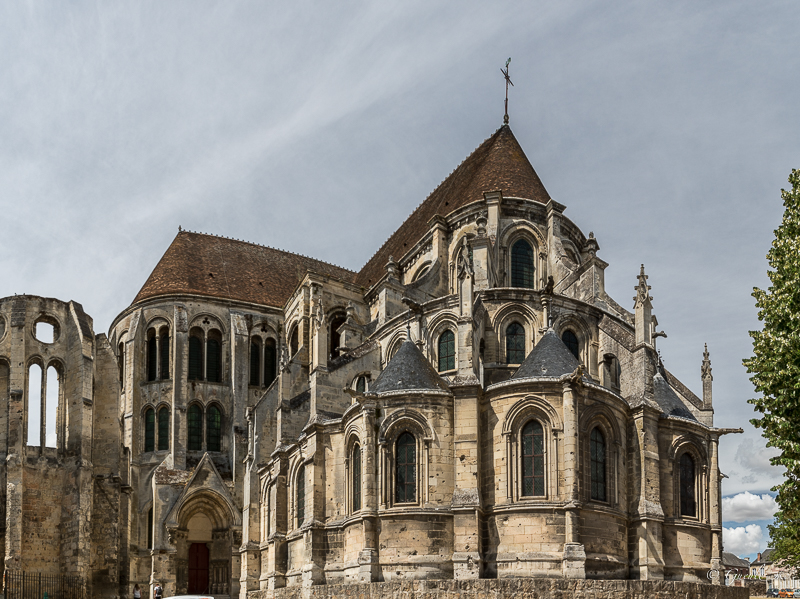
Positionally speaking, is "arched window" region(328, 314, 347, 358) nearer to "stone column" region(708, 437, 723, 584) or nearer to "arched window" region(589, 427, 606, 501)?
"arched window" region(589, 427, 606, 501)

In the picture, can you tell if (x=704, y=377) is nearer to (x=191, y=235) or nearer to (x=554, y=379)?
(x=554, y=379)

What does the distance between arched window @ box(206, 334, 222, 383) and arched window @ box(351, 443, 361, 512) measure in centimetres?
1582

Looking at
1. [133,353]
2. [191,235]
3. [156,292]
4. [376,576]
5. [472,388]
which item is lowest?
[376,576]

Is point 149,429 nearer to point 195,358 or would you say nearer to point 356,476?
point 195,358

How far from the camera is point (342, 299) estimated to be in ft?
128

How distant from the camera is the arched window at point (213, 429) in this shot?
38625mm

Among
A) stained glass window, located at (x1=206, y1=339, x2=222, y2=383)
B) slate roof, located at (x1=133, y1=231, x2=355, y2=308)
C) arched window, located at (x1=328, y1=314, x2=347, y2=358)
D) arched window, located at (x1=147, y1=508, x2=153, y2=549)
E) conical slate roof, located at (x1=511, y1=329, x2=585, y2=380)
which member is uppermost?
slate roof, located at (x1=133, y1=231, x2=355, y2=308)

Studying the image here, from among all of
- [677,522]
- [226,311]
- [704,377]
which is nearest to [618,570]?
[677,522]

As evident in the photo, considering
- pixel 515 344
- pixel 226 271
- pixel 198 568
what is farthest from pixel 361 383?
pixel 226 271

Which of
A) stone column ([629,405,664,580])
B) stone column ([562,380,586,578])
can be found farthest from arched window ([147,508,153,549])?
stone column ([629,405,664,580])

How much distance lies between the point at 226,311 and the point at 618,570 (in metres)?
23.5

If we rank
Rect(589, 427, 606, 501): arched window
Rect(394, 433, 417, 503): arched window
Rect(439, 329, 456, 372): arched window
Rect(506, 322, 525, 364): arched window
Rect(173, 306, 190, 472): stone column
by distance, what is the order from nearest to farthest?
Rect(589, 427, 606, 501): arched window
Rect(394, 433, 417, 503): arched window
Rect(506, 322, 525, 364): arched window
Rect(439, 329, 456, 372): arched window
Rect(173, 306, 190, 472): stone column

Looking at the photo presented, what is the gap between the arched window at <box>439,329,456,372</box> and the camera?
2859 cm

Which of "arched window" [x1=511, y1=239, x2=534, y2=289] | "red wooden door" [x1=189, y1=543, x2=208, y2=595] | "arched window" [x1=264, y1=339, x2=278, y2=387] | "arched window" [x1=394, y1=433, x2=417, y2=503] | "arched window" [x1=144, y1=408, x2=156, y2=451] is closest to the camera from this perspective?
"arched window" [x1=394, y1=433, x2=417, y2=503]
